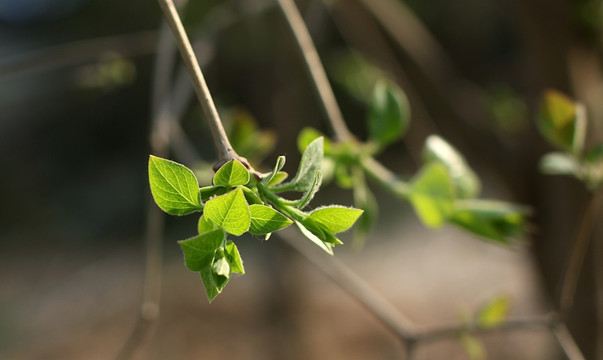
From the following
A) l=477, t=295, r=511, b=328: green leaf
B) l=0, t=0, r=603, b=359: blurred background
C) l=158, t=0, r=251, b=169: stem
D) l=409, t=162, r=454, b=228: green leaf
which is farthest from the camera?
l=0, t=0, r=603, b=359: blurred background

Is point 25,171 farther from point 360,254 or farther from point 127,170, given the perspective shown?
point 360,254

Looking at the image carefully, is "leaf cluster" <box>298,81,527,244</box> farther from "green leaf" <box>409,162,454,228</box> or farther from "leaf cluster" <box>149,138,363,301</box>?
"leaf cluster" <box>149,138,363,301</box>

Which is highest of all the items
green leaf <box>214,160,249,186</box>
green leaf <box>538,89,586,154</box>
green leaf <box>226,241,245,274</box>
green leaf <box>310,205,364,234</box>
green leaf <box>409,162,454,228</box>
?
green leaf <box>214,160,249,186</box>

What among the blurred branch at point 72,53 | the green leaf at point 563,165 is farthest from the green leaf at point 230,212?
the blurred branch at point 72,53

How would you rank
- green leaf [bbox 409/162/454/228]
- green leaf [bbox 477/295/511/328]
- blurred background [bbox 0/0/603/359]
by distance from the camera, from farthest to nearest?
blurred background [bbox 0/0/603/359] → green leaf [bbox 477/295/511/328] → green leaf [bbox 409/162/454/228]

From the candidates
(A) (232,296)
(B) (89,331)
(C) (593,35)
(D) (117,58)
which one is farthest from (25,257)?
(C) (593,35)

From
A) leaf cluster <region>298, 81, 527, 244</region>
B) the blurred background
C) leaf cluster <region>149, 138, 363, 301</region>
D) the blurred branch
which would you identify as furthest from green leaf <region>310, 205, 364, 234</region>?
the blurred branch

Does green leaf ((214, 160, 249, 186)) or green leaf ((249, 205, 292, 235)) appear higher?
green leaf ((214, 160, 249, 186))

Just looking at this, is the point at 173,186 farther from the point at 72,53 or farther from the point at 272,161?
the point at 272,161

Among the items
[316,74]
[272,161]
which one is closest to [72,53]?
[316,74]
